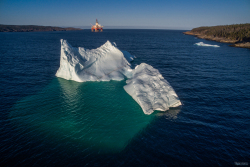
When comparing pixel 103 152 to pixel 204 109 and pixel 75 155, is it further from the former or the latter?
pixel 204 109

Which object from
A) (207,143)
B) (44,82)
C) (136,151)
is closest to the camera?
(136,151)

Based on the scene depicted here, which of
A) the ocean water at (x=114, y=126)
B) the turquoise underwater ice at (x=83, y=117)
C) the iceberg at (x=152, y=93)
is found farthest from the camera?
the iceberg at (x=152, y=93)

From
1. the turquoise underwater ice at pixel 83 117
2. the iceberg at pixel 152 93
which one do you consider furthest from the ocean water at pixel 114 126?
the iceberg at pixel 152 93

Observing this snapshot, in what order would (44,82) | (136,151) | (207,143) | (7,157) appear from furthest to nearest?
(44,82) → (207,143) → (136,151) → (7,157)

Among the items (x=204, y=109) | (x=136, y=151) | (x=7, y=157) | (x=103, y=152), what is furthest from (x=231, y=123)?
(x=7, y=157)

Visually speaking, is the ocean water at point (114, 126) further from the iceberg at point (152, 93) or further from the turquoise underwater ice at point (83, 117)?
the iceberg at point (152, 93)

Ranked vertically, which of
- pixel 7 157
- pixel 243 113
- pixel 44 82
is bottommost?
pixel 7 157

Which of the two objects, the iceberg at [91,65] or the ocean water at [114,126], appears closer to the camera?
the ocean water at [114,126]

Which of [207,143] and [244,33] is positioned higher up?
[244,33]
